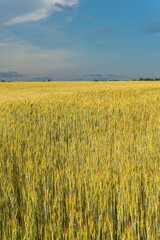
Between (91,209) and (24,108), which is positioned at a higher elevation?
(24,108)

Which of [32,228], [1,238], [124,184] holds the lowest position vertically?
[1,238]

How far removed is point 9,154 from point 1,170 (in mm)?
560

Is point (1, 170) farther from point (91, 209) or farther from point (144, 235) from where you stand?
point (144, 235)

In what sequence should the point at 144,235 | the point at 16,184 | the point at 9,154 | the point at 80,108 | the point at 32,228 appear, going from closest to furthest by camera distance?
the point at 32,228, the point at 144,235, the point at 16,184, the point at 9,154, the point at 80,108

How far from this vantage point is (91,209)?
5.23 ft

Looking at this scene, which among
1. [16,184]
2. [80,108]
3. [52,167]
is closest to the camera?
[16,184]

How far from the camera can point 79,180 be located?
5.75 ft

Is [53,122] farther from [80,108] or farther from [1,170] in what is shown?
[1,170]

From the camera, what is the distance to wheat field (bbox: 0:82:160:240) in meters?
1.47

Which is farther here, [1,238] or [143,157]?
[143,157]

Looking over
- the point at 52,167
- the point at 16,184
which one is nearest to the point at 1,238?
the point at 16,184

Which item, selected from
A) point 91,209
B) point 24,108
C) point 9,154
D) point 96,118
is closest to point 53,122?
point 96,118

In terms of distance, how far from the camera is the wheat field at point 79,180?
1.47m

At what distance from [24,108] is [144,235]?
4343 mm
